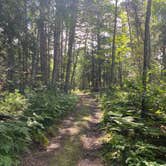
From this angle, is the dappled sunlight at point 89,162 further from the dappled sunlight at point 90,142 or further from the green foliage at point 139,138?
the dappled sunlight at point 90,142

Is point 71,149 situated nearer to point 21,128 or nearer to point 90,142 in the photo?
point 90,142

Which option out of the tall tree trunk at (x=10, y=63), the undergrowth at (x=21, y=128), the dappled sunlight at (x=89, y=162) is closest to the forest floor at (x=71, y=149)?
the dappled sunlight at (x=89, y=162)

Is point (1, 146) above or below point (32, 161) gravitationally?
Result: above

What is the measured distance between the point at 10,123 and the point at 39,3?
10.8m

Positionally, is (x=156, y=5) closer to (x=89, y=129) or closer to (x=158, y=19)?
(x=158, y=19)

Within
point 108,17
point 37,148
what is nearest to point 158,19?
point 108,17

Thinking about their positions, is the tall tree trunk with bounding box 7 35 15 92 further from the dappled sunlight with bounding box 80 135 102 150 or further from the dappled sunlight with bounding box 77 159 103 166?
the dappled sunlight with bounding box 77 159 103 166

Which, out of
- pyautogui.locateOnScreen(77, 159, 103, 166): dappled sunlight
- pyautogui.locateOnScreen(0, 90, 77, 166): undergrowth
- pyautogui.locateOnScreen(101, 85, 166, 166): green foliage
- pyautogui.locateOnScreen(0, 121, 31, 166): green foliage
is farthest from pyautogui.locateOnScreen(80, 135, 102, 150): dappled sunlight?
pyautogui.locateOnScreen(0, 121, 31, 166): green foliage

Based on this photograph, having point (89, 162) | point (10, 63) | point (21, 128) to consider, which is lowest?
point (89, 162)

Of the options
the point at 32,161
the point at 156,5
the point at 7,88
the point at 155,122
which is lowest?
the point at 32,161

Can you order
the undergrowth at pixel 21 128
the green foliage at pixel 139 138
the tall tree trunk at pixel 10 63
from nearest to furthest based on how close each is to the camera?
the undergrowth at pixel 21 128, the green foliage at pixel 139 138, the tall tree trunk at pixel 10 63

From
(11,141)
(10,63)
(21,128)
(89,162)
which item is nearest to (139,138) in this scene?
(89,162)

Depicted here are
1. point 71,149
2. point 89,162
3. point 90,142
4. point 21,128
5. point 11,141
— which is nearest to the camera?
point 11,141

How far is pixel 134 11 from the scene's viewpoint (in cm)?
2620
